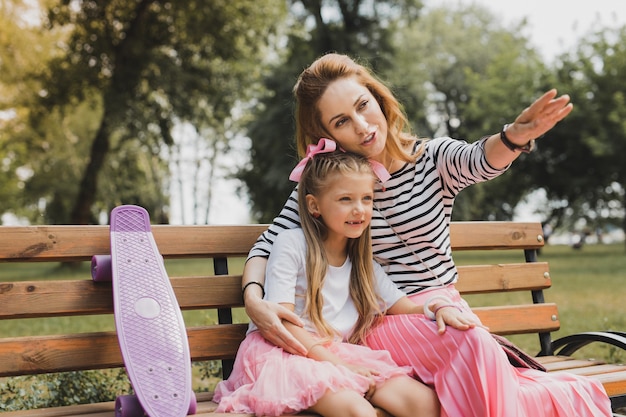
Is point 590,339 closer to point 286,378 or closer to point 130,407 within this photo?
point 286,378

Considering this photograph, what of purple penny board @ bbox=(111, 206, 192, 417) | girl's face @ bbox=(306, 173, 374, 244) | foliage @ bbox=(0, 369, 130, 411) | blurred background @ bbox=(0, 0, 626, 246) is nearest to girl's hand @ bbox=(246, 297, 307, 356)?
purple penny board @ bbox=(111, 206, 192, 417)

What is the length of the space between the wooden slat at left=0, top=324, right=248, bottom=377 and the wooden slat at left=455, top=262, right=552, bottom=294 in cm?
137

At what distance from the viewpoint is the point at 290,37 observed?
74.6 ft

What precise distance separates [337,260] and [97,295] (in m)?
1.00

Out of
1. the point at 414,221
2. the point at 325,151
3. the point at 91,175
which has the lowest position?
the point at 414,221

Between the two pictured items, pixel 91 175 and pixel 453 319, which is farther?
pixel 91 175

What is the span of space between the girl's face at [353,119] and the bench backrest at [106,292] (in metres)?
0.63

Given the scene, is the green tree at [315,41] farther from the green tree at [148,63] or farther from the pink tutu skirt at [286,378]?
the pink tutu skirt at [286,378]

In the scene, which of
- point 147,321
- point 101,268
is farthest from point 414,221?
point 101,268

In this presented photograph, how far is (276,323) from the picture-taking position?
278cm

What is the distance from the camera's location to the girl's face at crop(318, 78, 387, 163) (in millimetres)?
3104

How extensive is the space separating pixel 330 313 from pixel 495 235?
1.30 m

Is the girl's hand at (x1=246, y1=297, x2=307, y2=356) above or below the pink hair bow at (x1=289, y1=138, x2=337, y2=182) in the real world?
below

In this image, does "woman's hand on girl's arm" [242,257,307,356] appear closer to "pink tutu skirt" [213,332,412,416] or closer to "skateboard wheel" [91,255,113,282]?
"pink tutu skirt" [213,332,412,416]
